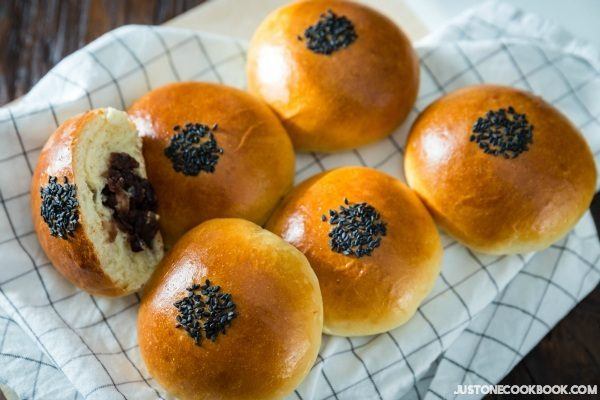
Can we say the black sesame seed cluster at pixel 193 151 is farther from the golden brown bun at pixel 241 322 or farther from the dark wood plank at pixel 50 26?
the dark wood plank at pixel 50 26

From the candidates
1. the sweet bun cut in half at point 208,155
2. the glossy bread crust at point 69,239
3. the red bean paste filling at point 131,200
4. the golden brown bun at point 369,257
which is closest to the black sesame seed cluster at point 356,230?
the golden brown bun at point 369,257

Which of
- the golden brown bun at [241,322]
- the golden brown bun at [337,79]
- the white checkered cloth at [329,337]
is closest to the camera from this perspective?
the golden brown bun at [241,322]

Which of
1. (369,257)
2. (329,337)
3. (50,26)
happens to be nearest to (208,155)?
(369,257)

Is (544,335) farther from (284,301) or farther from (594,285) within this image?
(284,301)

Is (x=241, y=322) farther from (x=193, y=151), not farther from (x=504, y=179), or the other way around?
(x=504, y=179)

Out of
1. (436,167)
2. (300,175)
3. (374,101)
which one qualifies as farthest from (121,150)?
(436,167)

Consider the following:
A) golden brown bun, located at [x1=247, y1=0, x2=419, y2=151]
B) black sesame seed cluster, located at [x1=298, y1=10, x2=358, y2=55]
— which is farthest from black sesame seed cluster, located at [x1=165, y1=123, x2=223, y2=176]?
black sesame seed cluster, located at [x1=298, y1=10, x2=358, y2=55]
